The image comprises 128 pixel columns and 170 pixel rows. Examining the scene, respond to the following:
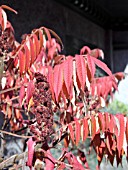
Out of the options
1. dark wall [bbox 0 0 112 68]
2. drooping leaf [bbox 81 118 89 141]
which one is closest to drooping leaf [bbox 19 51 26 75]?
drooping leaf [bbox 81 118 89 141]

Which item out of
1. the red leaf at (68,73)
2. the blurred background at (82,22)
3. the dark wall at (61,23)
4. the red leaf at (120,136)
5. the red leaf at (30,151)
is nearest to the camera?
the red leaf at (68,73)

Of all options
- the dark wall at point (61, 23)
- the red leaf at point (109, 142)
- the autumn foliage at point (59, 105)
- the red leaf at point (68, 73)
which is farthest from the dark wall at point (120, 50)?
the red leaf at point (68, 73)

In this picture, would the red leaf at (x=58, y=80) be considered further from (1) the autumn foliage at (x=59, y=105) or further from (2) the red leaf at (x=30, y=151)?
(2) the red leaf at (x=30, y=151)

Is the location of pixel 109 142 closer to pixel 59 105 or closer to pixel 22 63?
pixel 59 105

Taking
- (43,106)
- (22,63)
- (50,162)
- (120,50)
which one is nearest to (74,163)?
(50,162)

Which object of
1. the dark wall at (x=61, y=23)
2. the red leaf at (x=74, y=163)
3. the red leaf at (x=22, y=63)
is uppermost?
the dark wall at (x=61, y=23)

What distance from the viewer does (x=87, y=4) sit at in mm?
5152

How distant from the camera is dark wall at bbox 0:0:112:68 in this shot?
3240mm

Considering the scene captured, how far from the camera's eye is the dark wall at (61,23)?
128 inches

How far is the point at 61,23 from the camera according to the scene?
4391 millimetres

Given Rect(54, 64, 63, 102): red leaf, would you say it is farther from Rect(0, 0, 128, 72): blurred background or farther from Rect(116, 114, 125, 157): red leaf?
Rect(0, 0, 128, 72): blurred background

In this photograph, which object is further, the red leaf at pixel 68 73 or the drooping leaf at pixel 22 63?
the drooping leaf at pixel 22 63

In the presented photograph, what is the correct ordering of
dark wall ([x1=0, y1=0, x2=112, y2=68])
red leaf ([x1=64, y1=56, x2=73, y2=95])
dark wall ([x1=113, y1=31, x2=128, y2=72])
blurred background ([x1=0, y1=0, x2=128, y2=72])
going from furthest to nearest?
dark wall ([x1=113, y1=31, x2=128, y2=72]) < blurred background ([x1=0, y1=0, x2=128, y2=72]) < dark wall ([x1=0, y1=0, x2=112, y2=68]) < red leaf ([x1=64, y1=56, x2=73, y2=95])

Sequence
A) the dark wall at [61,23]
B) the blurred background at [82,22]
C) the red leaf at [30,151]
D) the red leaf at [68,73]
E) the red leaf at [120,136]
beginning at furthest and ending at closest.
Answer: the blurred background at [82,22], the dark wall at [61,23], the red leaf at [120,136], the red leaf at [30,151], the red leaf at [68,73]
